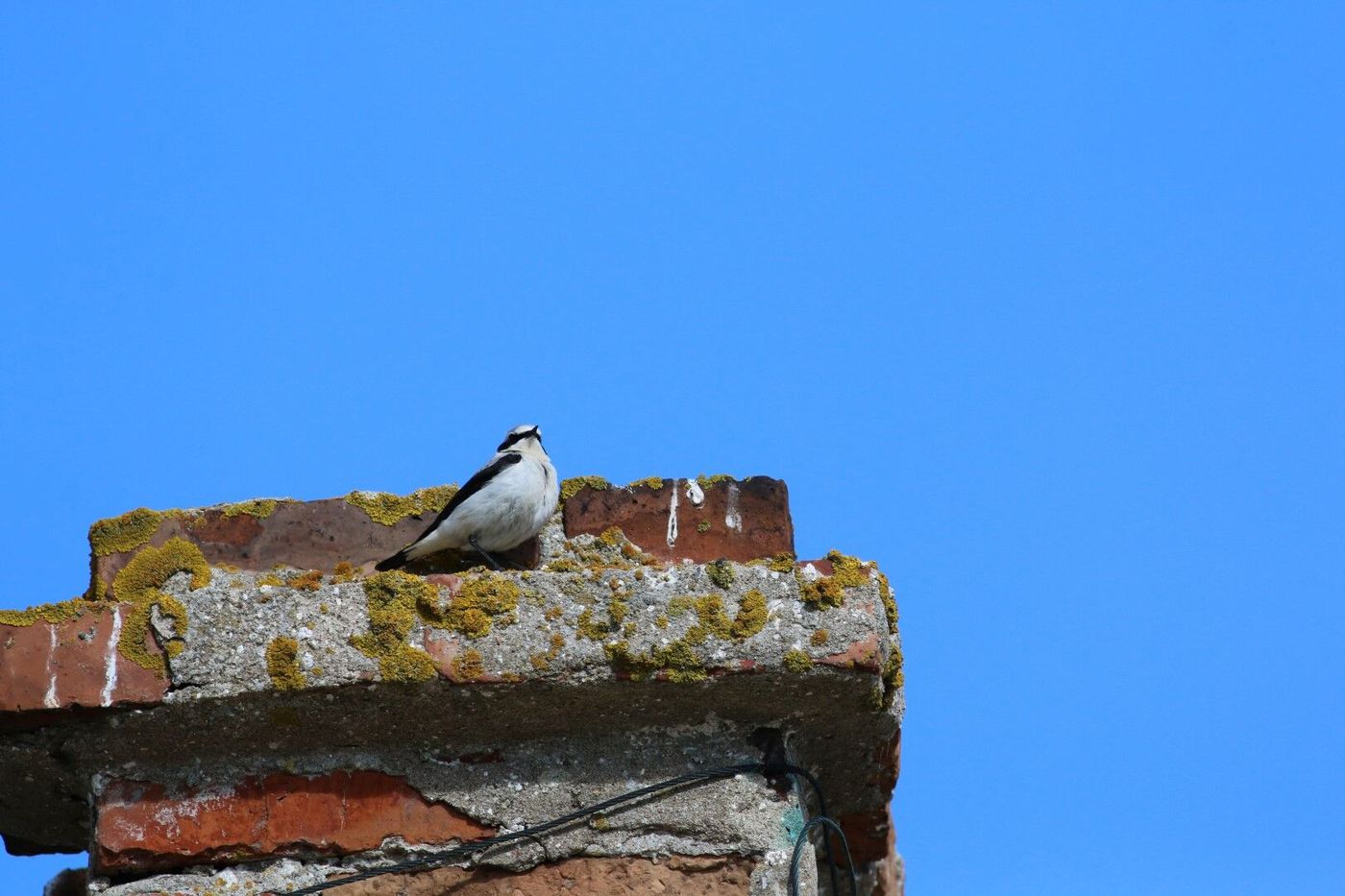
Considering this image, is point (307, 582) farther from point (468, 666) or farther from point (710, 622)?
point (710, 622)

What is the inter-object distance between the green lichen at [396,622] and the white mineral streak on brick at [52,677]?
532 millimetres

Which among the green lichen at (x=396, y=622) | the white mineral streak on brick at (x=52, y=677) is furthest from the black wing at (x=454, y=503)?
the white mineral streak on brick at (x=52, y=677)

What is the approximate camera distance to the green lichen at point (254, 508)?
326cm

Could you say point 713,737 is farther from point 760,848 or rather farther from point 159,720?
point 159,720

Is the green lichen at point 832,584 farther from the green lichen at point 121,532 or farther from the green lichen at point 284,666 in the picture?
the green lichen at point 121,532

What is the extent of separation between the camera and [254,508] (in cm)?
327

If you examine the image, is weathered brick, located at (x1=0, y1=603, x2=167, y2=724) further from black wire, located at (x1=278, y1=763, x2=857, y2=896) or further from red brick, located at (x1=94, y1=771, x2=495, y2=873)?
black wire, located at (x1=278, y1=763, x2=857, y2=896)

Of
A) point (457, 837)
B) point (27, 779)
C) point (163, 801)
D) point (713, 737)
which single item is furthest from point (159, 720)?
point (713, 737)

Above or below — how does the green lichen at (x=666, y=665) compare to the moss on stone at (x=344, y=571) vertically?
below

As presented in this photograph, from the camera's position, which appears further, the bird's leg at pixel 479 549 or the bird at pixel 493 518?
the bird's leg at pixel 479 549

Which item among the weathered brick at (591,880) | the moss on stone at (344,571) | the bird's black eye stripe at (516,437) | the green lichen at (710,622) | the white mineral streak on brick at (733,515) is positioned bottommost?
the weathered brick at (591,880)

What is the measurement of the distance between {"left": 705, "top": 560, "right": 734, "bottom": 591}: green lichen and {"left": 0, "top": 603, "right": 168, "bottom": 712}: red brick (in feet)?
3.24

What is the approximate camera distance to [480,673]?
9.52ft

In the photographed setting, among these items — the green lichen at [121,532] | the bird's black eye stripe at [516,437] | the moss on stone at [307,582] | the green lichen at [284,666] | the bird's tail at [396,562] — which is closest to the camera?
the green lichen at [284,666]
